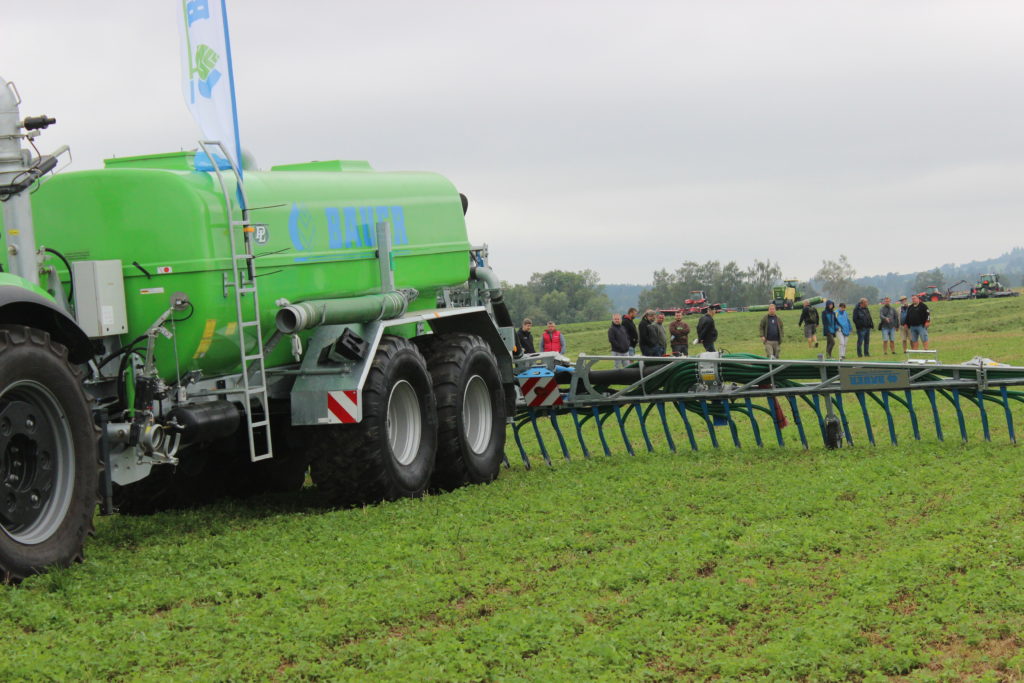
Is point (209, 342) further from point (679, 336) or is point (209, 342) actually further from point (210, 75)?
point (679, 336)

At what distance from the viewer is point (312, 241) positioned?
9.55m

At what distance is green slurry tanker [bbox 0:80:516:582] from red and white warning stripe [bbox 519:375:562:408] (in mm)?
1695

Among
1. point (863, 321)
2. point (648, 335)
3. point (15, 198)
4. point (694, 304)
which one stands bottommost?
point (863, 321)

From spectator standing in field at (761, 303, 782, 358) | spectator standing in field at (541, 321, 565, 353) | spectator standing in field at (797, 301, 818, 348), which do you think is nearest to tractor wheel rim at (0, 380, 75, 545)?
spectator standing in field at (541, 321, 565, 353)

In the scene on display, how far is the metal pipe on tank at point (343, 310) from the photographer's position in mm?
8953

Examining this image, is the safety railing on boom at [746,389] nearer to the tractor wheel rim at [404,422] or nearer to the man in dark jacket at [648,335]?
the tractor wheel rim at [404,422]

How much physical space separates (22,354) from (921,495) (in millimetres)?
6284

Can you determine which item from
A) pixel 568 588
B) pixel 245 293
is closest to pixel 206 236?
pixel 245 293

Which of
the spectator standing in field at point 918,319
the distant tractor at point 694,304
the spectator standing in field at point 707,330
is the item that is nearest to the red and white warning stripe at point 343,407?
the spectator standing in field at point 707,330

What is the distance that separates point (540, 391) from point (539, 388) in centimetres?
3

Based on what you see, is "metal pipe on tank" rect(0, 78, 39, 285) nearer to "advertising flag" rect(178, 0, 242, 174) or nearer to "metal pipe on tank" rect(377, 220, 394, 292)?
"advertising flag" rect(178, 0, 242, 174)

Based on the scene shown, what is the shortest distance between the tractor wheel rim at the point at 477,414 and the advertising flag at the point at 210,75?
3485mm

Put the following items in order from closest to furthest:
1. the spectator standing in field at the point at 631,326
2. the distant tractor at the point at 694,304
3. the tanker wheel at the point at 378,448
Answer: the tanker wheel at the point at 378,448 < the spectator standing in field at the point at 631,326 < the distant tractor at the point at 694,304

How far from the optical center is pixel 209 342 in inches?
335
